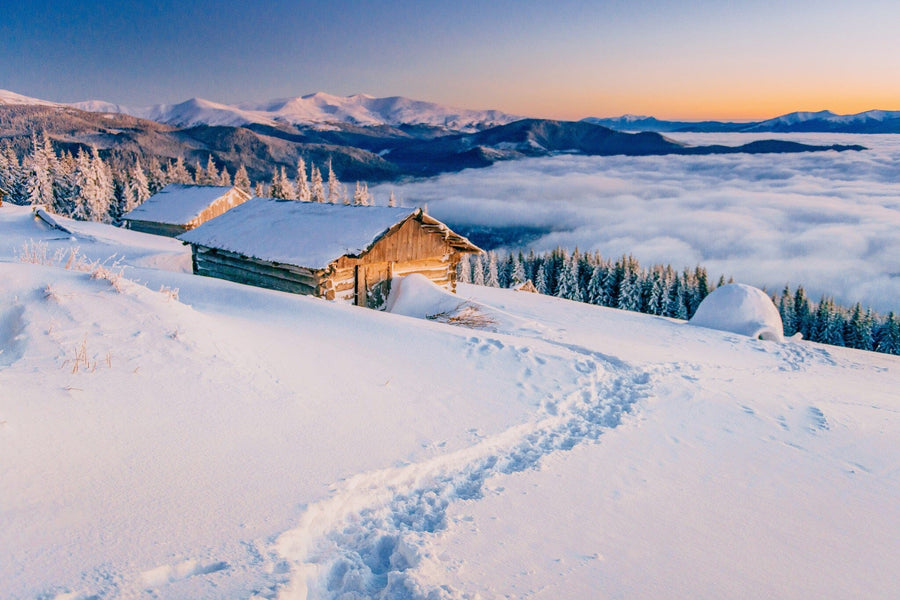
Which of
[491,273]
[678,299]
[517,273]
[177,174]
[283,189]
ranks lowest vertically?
[678,299]

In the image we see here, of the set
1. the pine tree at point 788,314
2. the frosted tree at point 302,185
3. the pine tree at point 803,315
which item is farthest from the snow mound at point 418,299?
the pine tree at point 803,315

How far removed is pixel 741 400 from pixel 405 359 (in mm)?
6930

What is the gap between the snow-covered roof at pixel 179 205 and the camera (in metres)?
42.9

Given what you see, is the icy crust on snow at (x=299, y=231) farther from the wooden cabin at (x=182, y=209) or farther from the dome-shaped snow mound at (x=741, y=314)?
the wooden cabin at (x=182, y=209)

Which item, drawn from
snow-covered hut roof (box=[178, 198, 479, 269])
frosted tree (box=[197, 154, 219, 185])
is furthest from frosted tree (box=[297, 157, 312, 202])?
snow-covered hut roof (box=[178, 198, 479, 269])

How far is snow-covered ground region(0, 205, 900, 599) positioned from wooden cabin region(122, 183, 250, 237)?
37.6 meters

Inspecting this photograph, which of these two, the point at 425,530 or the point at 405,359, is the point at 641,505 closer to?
the point at 425,530

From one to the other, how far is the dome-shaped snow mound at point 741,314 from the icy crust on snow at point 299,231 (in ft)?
49.1

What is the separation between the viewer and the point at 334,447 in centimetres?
612

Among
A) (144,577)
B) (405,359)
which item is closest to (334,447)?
(144,577)

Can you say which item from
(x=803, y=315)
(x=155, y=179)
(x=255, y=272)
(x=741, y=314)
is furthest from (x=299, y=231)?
(x=803, y=315)

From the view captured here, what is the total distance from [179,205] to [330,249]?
3596cm

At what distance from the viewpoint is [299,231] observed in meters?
18.2

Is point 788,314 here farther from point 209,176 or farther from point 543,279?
point 209,176
